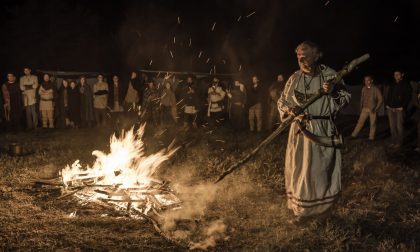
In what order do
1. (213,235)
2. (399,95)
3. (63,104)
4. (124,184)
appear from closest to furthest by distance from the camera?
1. (213,235)
2. (124,184)
3. (399,95)
4. (63,104)

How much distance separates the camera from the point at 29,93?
48.7ft

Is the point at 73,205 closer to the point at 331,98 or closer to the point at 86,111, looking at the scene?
the point at 331,98

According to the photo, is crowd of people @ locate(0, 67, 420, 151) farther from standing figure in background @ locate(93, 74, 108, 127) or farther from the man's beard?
the man's beard

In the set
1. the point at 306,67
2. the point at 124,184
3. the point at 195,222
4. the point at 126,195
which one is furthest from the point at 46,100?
the point at 306,67

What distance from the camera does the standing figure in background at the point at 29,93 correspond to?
48.5 feet

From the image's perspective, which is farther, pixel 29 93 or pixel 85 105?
pixel 85 105

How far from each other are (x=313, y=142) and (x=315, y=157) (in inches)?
7.7

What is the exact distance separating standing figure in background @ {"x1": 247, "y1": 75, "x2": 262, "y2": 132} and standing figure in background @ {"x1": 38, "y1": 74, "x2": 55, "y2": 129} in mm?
6639

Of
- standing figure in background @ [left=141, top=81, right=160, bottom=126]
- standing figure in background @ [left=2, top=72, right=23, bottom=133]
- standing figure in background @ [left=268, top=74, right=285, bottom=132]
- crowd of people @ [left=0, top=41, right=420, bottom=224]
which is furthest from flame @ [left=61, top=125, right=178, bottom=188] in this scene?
standing figure in background @ [left=141, top=81, right=160, bottom=126]

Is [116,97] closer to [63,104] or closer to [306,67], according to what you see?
[63,104]

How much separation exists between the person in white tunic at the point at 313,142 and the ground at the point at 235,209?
331mm

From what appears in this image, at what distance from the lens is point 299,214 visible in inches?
232

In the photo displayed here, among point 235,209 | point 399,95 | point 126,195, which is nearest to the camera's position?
point 235,209

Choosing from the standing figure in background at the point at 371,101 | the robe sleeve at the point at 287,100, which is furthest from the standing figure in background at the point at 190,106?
the robe sleeve at the point at 287,100
